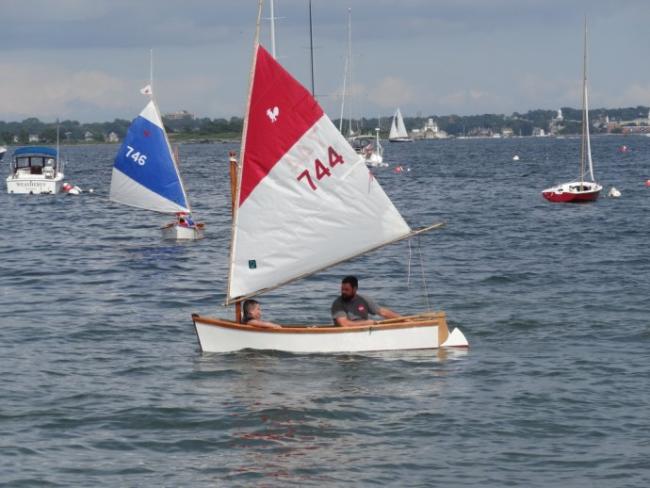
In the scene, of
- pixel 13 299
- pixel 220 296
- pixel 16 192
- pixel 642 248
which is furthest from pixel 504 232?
pixel 16 192

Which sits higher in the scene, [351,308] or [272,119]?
[272,119]

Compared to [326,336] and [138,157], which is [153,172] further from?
[326,336]

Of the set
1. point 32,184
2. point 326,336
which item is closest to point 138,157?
point 326,336

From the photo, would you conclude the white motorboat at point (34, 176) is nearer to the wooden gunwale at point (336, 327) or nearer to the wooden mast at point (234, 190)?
the wooden mast at point (234, 190)

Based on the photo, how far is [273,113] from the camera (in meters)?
24.2

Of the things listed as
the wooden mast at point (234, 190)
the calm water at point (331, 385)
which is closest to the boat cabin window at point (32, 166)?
the calm water at point (331, 385)

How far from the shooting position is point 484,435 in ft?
65.2

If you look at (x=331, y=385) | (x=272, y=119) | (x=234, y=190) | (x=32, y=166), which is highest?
(x=32, y=166)

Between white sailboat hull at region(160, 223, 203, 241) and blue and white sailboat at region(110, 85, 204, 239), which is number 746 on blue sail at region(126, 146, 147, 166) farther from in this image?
white sailboat hull at region(160, 223, 203, 241)

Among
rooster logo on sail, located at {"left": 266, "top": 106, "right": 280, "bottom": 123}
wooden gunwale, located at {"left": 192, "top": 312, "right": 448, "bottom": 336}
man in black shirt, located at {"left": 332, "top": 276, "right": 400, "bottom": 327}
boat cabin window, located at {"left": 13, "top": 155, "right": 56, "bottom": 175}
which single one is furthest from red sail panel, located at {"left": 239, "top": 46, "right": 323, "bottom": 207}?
boat cabin window, located at {"left": 13, "top": 155, "right": 56, "bottom": 175}

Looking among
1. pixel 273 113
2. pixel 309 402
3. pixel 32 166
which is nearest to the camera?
pixel 309 402

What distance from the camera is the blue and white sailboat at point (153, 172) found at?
51.1 m

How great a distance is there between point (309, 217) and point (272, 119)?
2.23m

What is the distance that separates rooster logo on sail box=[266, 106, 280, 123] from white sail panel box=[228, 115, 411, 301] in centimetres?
70
